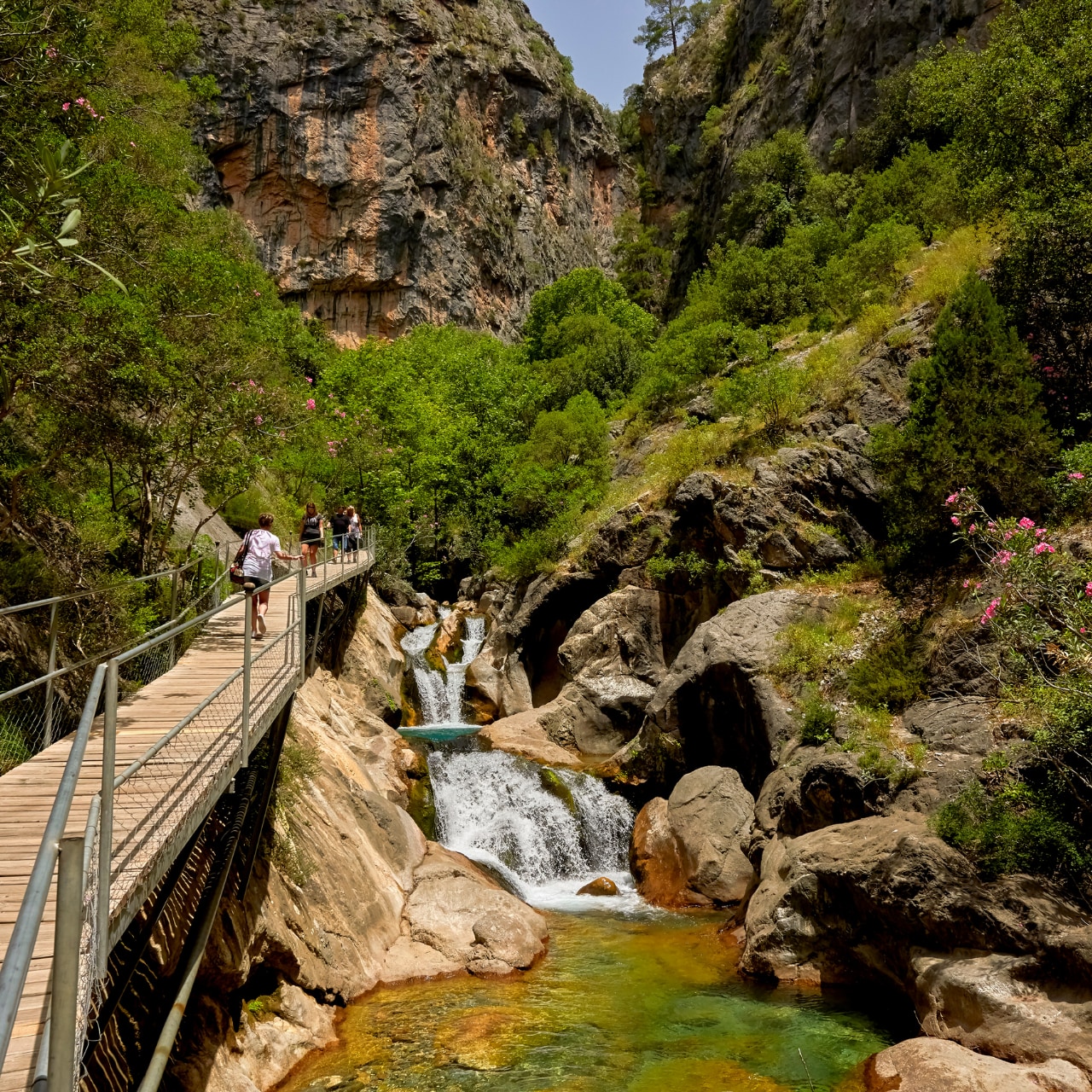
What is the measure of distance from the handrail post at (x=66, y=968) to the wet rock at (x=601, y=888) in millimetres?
12185

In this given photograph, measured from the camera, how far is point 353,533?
2194 centimetres

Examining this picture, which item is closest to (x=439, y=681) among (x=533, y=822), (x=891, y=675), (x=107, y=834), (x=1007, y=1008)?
(x=533, y=822)

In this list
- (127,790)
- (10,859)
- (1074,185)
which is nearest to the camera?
(10,859)

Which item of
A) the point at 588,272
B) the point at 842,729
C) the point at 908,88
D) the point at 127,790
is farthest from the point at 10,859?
the point at 588,272

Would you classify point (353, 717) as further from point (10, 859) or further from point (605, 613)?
point (10, 859)

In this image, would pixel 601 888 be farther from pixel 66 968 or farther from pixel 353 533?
pixel 66 968

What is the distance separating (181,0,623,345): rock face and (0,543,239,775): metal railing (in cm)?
3789

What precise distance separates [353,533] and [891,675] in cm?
1374

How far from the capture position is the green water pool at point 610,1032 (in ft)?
28.2

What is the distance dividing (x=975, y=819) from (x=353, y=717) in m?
11.0

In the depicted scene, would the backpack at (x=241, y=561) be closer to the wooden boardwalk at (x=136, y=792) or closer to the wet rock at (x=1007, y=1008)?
the wooden boardwalk at (x=136, y=792)

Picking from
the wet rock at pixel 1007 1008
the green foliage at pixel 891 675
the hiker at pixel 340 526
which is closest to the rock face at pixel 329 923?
the wet rock at pixel 1007 1008

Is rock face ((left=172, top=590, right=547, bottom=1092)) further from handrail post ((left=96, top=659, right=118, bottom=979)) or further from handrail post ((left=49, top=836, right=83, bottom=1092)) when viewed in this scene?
handrail post ((left=49, top=836, right=83, bottom=1092))

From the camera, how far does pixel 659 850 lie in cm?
1433
